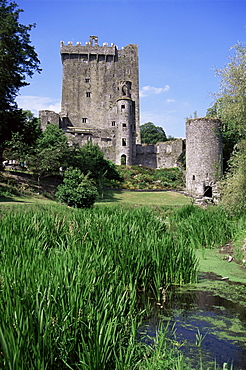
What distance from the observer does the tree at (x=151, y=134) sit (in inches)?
2837

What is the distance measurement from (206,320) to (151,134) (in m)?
70.2

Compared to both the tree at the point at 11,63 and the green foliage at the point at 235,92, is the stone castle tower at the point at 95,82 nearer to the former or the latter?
the tree at the point at 11,63

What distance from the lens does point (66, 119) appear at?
4716 centimetres

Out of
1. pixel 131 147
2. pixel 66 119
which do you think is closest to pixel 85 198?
pixel 131 147

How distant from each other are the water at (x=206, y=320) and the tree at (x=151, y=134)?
66.7 meters

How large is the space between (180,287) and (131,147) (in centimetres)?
3640

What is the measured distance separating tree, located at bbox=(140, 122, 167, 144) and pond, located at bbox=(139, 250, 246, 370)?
219ft

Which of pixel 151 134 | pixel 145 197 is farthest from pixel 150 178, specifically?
pixel 151 134

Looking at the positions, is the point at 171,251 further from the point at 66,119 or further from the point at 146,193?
the point at 66,119

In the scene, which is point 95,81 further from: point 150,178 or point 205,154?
point 205,154

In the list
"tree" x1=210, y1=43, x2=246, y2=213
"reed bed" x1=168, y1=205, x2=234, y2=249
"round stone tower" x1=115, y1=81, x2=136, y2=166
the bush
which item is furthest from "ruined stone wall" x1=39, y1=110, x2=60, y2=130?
"reed bed" x1=168, y1=205, x2=234, y2=249

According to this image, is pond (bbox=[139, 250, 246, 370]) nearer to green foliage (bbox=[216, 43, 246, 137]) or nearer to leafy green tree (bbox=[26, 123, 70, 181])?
green foliage (bbox=[216, 43, 246, 137])

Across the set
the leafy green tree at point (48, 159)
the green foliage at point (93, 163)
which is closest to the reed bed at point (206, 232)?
the leafy green tree at point (48, 159)

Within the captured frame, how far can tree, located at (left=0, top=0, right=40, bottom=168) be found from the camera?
20.7 metres
